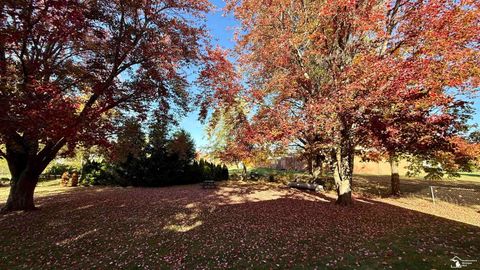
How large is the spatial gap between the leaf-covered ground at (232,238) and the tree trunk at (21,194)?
2.20 ft

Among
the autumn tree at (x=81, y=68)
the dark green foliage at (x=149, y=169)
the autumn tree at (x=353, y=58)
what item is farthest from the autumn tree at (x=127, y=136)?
the dark green foliage at (x=149, y=169)

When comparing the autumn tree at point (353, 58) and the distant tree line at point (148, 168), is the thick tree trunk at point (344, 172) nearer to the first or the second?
the autumn tree at point (353, 58)

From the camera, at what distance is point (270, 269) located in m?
4.66

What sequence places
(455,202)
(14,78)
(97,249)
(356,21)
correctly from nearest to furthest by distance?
(97,249)
(14,78)
(356,21)
(455,202)

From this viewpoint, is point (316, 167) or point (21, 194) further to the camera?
point (316, 167)

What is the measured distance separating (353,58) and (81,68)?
430 inches

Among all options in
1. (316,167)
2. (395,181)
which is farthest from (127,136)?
(395,181)

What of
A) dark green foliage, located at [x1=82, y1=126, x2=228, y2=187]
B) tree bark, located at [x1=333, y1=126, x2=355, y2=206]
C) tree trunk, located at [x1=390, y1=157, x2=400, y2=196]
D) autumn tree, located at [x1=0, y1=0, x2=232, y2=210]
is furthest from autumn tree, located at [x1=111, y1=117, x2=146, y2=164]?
tree trunk, located at [x1=390, y1=157, x2=400, y2=196]

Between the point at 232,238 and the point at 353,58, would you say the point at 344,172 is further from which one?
the point at 232,238

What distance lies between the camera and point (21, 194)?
957cm

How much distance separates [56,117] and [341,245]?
7.64m

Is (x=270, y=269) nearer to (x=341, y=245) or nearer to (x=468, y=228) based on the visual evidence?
(x=341, y=245)

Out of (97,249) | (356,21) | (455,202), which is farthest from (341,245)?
(455,202)

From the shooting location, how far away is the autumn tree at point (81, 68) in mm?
6543
